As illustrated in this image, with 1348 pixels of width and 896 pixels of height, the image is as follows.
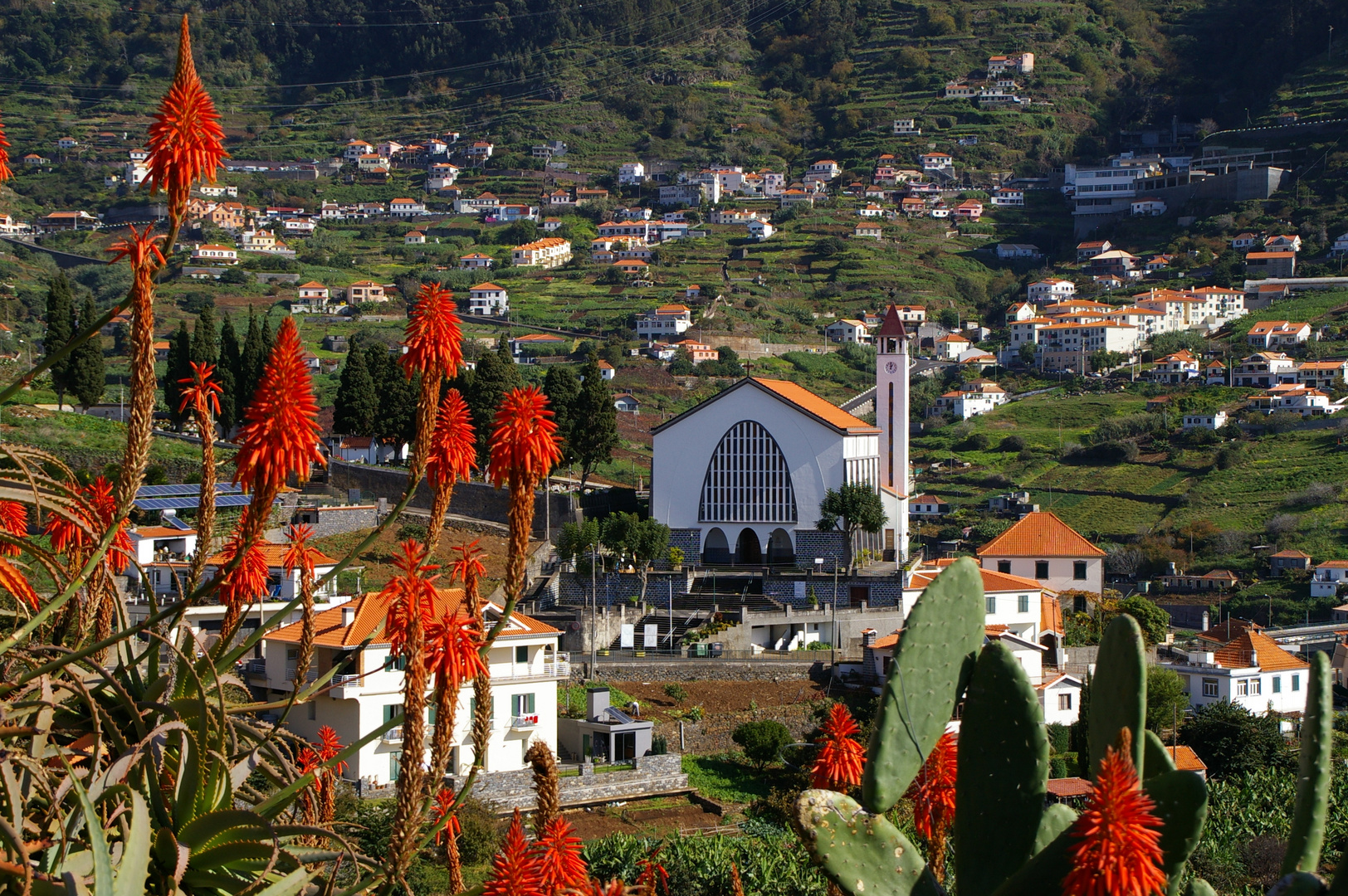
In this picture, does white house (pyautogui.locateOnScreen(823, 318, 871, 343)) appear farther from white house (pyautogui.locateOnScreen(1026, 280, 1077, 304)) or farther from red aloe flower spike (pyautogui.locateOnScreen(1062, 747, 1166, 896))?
red aloe flower spike (pyautogui.locateOnScreen(1062, 747, 1166, 896))

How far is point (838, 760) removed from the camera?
32.1ft

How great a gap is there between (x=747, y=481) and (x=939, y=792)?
39550 millimetres

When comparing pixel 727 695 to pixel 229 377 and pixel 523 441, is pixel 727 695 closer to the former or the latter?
pixel 229 377

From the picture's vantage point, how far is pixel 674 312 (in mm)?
96938

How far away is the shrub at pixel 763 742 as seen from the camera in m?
32.0

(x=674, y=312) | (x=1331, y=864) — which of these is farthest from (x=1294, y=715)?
(x=674, y=312)

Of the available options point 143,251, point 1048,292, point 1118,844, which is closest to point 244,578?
point 143,251

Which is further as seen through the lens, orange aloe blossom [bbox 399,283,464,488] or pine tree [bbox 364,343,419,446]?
pine tree [bbox 364,343,419,446]

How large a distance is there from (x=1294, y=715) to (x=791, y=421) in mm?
16863

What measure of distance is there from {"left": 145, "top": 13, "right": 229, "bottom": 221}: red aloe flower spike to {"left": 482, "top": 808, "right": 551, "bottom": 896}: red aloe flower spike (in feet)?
7.93

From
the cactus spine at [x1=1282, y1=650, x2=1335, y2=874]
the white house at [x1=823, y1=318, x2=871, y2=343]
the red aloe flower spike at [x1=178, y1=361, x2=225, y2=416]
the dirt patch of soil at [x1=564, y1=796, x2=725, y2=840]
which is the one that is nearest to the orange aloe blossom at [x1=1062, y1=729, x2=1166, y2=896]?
the cactus spine at [x1=1282, y1=650, x2=1335, y2=874]

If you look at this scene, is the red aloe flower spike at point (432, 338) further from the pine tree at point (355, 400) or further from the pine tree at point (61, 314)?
the pine tree at point (355, 400)

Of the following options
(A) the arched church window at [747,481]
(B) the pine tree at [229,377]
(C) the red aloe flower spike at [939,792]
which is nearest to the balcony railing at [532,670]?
(B) the pine tree at [229,377]

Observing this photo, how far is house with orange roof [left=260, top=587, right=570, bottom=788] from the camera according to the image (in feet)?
88.5
